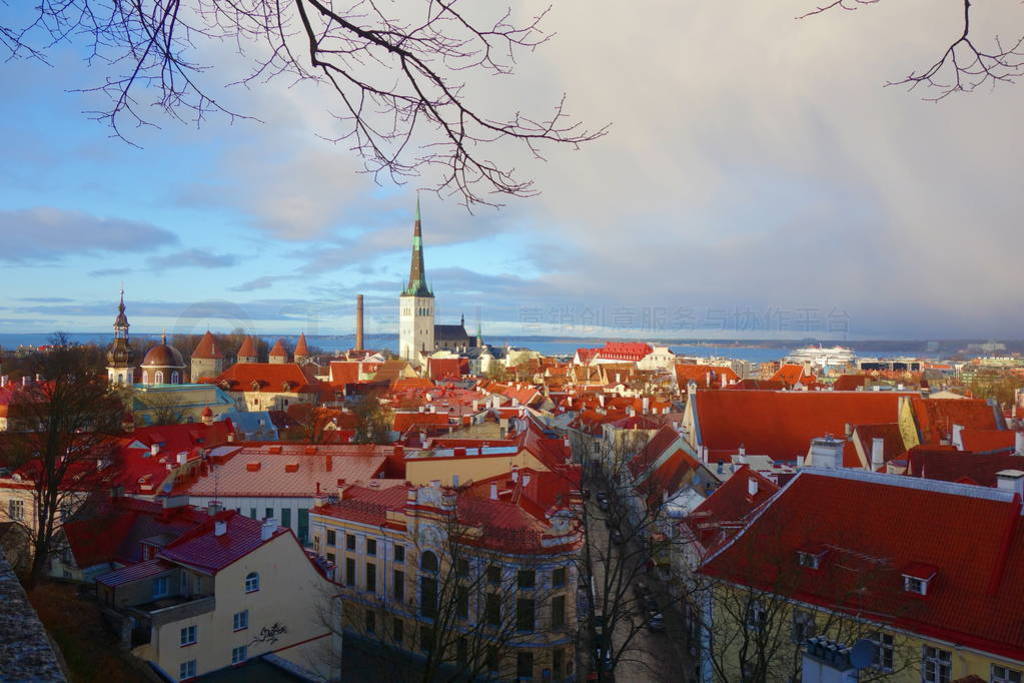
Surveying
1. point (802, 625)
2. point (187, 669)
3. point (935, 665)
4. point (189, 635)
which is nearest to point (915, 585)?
point (935, 665)

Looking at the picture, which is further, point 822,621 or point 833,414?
point 833,414

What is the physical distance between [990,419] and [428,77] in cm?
2904

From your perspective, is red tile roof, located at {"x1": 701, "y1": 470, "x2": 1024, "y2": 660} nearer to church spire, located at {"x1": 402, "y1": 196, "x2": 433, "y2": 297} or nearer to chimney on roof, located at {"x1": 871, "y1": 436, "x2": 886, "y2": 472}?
chimney on roof, located at {"x1": 871, "y1": 436, "x2": 886, "y2": 472}

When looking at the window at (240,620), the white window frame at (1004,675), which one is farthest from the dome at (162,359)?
the white window frame at (1004,675)

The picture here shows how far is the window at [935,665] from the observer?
32.9 feet

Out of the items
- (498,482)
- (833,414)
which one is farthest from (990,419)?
(498,482)

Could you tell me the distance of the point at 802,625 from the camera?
34.8 feet

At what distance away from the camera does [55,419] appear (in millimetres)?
Answer: 17141

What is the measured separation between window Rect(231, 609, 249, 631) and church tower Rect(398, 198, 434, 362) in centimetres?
10776

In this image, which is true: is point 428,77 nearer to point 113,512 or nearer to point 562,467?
point 113,512

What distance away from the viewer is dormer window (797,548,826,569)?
1203 cm

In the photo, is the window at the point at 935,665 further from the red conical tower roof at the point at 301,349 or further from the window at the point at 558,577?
the red conical tower roof at the point at 301,349

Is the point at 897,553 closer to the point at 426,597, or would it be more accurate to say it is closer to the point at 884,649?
the point at 884,649

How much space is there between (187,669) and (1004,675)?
1342 cm
